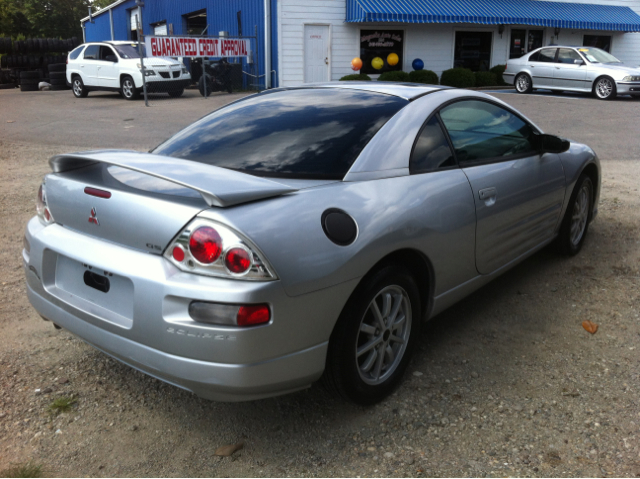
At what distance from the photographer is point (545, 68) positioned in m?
19.9

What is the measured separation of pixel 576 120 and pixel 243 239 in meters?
13.3

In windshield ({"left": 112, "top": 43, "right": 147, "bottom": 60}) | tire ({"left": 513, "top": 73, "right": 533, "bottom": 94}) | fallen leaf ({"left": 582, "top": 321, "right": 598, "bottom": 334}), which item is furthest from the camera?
tire ({"left": 513, "top": 73, "right": 533, "bottom": 94})

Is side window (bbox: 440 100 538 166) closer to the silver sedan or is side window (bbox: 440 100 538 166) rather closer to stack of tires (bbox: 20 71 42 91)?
the silver sedan

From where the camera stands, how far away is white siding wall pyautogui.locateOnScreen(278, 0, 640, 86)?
69.1 ft

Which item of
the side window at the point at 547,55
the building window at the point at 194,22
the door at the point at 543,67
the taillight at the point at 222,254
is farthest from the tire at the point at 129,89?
the taillight at the point at 222,254

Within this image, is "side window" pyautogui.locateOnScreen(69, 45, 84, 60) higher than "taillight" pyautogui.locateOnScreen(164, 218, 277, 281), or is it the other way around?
"side window" pyautogui.locateOnScreen(69, 45, 84, 60)

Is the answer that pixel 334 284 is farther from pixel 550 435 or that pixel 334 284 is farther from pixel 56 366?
pixel 56 366

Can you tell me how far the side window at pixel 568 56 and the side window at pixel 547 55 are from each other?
0.21 metres

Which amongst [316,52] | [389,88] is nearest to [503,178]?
[389,88]

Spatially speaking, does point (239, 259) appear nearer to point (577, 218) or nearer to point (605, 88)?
point (577, 218)

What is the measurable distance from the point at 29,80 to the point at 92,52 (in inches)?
274

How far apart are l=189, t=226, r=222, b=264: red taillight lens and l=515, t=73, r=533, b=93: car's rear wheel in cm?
2045

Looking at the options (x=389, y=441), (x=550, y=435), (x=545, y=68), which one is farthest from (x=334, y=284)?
(x=545, y=68)

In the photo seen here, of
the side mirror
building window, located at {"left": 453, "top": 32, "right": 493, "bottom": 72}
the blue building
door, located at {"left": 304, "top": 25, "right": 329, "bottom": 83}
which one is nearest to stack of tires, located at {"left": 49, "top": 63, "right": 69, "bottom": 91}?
the blue building
